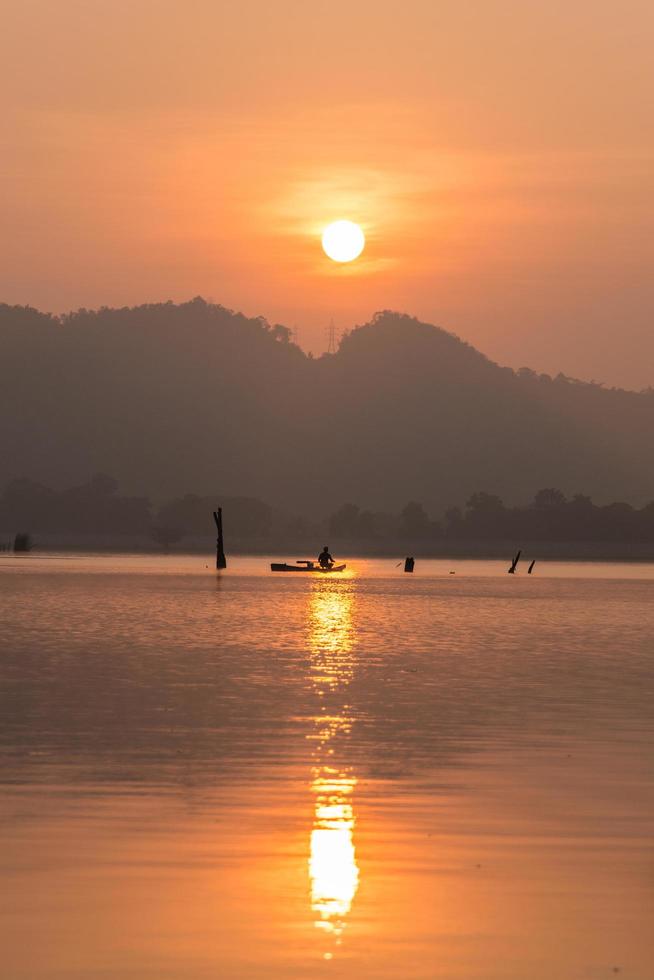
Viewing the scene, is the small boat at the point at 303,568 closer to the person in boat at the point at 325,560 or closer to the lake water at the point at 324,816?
the person in boat at the point at 325,560

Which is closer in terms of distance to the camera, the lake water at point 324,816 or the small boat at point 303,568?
the lake water at point 324,816

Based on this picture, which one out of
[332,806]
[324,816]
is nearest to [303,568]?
[332,806]

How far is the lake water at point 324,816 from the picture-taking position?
12.0m

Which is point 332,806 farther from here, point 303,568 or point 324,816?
point 303,568

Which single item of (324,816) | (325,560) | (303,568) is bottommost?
(324,816)

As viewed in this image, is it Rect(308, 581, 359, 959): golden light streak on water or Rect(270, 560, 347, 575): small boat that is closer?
Rect(308, 581, 359, 959): golden light streak on water

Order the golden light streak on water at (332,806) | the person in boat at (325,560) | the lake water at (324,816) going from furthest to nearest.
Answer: the person in boat at (325,560) < the golden light streak on water at (332,806) < the lake water at (324,816)

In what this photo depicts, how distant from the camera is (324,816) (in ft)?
58.7

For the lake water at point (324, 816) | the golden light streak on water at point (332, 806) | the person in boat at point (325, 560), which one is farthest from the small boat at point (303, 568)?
the lake water at point (324, 816)

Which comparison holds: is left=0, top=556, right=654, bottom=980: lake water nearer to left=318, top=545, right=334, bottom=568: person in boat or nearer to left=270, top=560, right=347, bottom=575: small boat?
left=318, top=545, right=334, bottom=568: person in boat

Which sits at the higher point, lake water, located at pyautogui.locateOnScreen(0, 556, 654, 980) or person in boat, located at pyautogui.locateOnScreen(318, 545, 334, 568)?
person in boat, located at pyautogui.locateOnScreen(318, 545, 334, 568)

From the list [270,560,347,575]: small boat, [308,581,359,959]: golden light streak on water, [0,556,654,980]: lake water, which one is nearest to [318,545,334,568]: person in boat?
[270,560,347,575]: small boat

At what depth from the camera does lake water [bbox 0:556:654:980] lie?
1204 centimetres

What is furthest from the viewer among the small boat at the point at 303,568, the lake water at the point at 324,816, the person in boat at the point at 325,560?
the small boat at the point at 303,568
